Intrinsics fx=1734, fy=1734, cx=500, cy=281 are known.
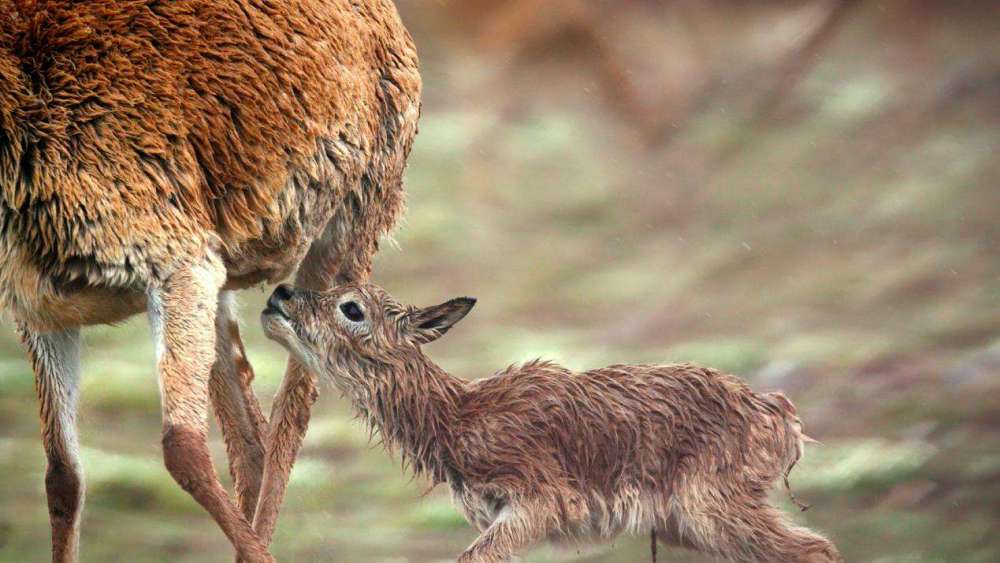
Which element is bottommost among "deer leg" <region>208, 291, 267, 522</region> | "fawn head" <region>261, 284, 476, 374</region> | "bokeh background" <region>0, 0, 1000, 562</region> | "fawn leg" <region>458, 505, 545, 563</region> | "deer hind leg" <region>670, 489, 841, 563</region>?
"fawn leg" <region>458, 505, 545, 563</region>

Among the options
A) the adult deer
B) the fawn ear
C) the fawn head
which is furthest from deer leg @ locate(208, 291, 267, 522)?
the fawn ear

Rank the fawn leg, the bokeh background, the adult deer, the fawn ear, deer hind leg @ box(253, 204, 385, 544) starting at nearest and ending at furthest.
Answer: the adult deer < the fawn leg < the fawn ear < deer hind leg @ box(253, 204, 385, 544) < the bokeh background

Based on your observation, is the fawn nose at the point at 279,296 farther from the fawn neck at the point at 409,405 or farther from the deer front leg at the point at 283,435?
the deer front leg at the point at 283,435

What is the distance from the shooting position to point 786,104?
1238 cm

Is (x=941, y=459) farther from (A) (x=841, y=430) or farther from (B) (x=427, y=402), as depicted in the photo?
(B) (x=427, y=402)

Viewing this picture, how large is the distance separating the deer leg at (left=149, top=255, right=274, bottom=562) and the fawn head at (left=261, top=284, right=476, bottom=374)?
38 centimetres

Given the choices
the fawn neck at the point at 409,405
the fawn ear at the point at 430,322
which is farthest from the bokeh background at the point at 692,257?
the fawn ear at the point at 430,322

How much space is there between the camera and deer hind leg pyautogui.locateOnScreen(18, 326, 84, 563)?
7.16 metres

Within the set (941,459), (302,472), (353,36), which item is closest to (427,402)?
(353,36)

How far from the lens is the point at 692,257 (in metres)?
11.7

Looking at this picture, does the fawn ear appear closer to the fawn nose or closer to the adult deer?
the fawn nose

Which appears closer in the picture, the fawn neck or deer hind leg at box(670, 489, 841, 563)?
deer hind leg at box(670, 489, 841, 563)

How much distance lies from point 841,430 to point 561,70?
3.90m

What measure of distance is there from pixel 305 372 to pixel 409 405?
1.24m
